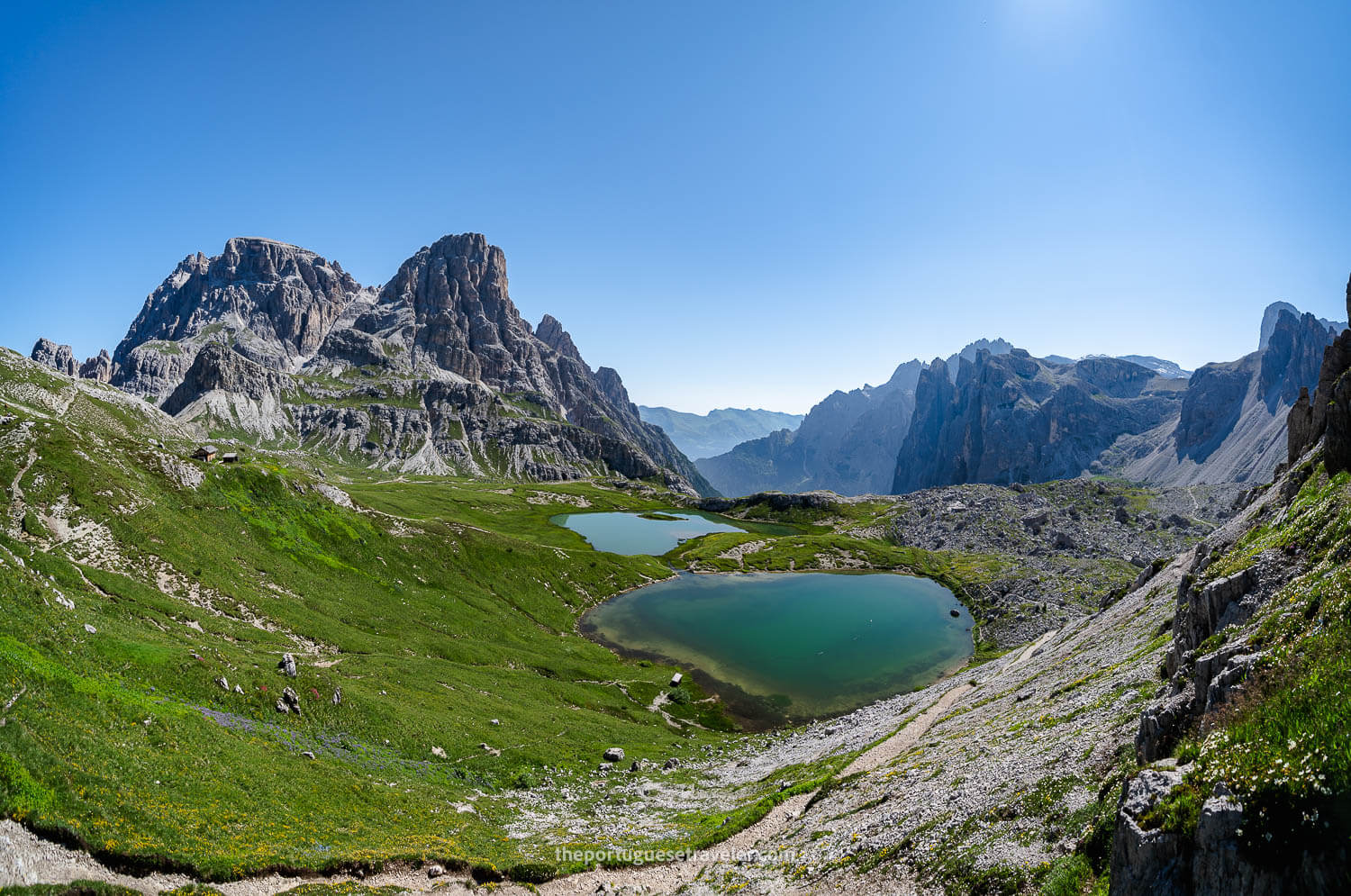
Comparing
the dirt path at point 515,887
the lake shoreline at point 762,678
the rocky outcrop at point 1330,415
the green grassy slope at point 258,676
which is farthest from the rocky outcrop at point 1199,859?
the lake shoreline at point 762,678

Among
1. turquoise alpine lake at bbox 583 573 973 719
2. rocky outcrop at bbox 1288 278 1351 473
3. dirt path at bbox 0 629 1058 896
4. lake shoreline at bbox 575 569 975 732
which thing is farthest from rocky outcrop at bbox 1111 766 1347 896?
turquoise alpine lake at bbox 583 573 973 719

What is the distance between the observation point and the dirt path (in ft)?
51.8

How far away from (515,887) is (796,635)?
8690 centimetres

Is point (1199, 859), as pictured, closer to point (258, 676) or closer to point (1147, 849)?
point (1147, 849)

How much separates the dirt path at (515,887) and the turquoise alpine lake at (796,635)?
3739 centimetres

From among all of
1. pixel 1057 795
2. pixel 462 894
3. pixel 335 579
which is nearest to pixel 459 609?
pixel 335 579

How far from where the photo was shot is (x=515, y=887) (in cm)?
2442

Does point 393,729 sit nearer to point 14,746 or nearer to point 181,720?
point 181,720

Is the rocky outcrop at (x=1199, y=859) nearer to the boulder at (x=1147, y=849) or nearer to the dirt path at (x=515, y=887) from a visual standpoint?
the boulder at (x=1147, y=849)

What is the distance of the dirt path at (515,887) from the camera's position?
15797mm

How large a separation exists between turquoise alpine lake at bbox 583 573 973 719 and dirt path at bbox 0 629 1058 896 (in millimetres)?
37386

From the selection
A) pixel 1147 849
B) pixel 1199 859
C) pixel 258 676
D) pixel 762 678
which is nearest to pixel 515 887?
pixel 258 676

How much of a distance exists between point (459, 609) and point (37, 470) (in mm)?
45907

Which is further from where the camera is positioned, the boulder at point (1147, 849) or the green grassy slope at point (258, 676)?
the green grassy slope at point (258, 676)
